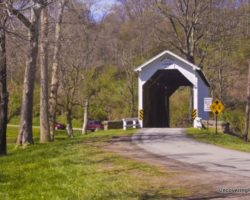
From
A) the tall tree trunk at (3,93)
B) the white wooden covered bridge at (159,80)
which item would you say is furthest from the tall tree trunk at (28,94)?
the white wooden covered bridge at (159,80)

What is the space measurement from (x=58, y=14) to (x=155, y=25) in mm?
20468

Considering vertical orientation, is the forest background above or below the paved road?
above

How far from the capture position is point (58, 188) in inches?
468

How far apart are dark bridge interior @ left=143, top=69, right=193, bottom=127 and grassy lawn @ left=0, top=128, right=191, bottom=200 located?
2213 cm

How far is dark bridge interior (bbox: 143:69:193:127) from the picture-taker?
41219 millimetres

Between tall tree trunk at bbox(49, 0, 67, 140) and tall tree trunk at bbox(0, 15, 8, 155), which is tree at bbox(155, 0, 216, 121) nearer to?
tall tree trunk at bbox(49, 0, 67, 140)

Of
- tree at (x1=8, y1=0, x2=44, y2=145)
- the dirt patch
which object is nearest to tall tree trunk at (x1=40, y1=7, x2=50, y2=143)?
tree at (x1=8, y1=0, x2=44, y2=145)

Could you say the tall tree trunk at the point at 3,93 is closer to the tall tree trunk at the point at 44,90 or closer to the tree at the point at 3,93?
the tree at the point at 3,93

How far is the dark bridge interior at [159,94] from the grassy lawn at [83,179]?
22125 millimetres

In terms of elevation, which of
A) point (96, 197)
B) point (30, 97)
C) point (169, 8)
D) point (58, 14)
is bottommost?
point (96, 197)

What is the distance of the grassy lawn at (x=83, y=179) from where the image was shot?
437 inches

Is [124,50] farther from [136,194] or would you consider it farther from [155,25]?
[136,194]

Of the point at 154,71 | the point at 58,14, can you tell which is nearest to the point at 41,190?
the point at 58,14

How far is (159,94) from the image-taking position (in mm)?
46781
